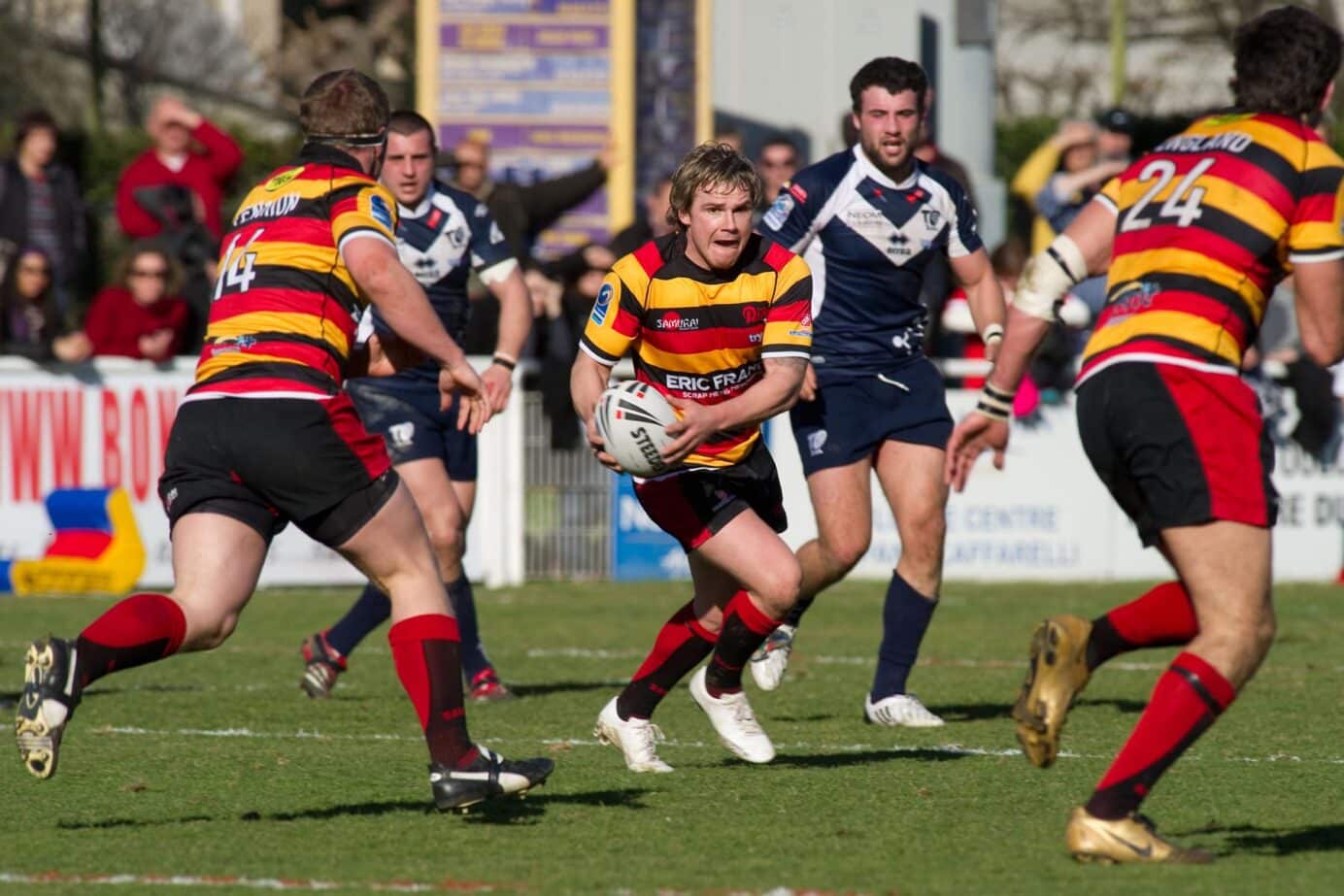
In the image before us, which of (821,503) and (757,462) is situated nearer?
(757,462)

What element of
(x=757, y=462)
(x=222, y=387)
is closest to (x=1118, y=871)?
(x=757, y=462)

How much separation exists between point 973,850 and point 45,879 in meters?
2.30

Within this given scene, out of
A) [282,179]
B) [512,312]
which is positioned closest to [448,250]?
[512,312]

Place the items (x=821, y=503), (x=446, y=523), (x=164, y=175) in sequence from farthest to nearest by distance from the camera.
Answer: (x=164, y=175)
(x=446, y=523)
(x=821, y=503)

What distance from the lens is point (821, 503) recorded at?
868cm

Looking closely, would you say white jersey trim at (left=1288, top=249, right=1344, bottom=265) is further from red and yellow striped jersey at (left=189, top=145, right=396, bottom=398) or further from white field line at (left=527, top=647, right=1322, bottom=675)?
white field line at (left=527, top=647, right=1322, bottom=675)

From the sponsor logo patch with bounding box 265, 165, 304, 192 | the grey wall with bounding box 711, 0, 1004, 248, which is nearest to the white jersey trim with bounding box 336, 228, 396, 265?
the sponsor logo patch with bounding box 265, 165, 304, 192

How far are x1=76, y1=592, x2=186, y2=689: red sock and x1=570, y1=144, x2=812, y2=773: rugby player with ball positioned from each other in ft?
4.67

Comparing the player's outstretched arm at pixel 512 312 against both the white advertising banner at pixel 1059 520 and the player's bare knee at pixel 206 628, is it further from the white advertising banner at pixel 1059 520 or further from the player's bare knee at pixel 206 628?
the white advertising banner at pixel 1059 520

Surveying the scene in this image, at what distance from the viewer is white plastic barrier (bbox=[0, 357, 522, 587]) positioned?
14484mm

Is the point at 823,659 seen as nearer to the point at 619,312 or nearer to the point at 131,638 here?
the point at 619,312

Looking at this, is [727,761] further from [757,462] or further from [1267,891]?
[1267,891]

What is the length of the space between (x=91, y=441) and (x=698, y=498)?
8.28 metres

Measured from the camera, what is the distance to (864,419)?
344 inches
